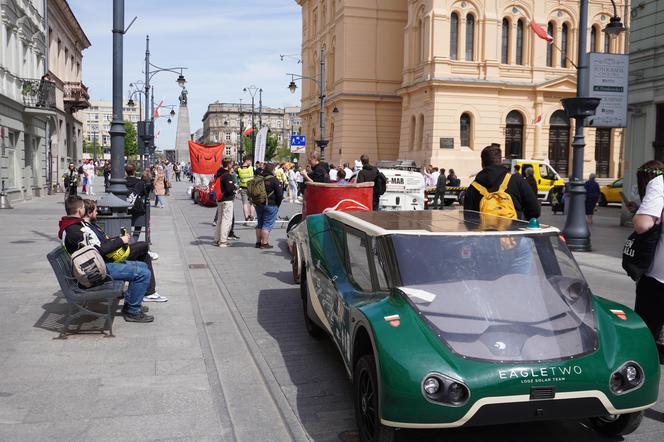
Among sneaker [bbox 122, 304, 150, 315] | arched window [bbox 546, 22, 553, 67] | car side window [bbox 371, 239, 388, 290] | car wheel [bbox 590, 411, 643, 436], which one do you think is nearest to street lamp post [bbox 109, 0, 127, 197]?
sneaker [bbox 122, 304, 150, 315]

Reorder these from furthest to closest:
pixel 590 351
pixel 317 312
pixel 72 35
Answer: pixel 72 35
pixel 317 312
pixel 590 351

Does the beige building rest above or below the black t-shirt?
above

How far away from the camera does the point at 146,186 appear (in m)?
13.0

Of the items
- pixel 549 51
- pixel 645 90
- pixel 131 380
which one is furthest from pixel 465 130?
pixel 131 380

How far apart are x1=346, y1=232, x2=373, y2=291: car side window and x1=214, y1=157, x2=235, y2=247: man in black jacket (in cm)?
845

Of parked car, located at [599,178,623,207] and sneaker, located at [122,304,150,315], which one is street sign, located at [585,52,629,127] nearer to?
sneaker, located at [122,304,150,315]

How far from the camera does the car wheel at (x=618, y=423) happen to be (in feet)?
13.9

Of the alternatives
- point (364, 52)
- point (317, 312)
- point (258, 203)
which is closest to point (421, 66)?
point (364, 52)

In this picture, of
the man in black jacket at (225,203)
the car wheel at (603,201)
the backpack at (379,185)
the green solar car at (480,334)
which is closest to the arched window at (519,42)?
the car wheel at (603,201)

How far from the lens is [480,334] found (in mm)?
4070

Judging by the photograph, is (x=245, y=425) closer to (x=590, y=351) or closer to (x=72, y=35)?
(x=590, y=351)

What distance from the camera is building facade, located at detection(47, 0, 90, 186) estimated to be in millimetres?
37469

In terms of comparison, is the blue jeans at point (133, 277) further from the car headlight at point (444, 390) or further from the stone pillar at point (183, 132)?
the stone pillar at point (183, 132)

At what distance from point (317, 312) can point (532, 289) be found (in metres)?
2.31
